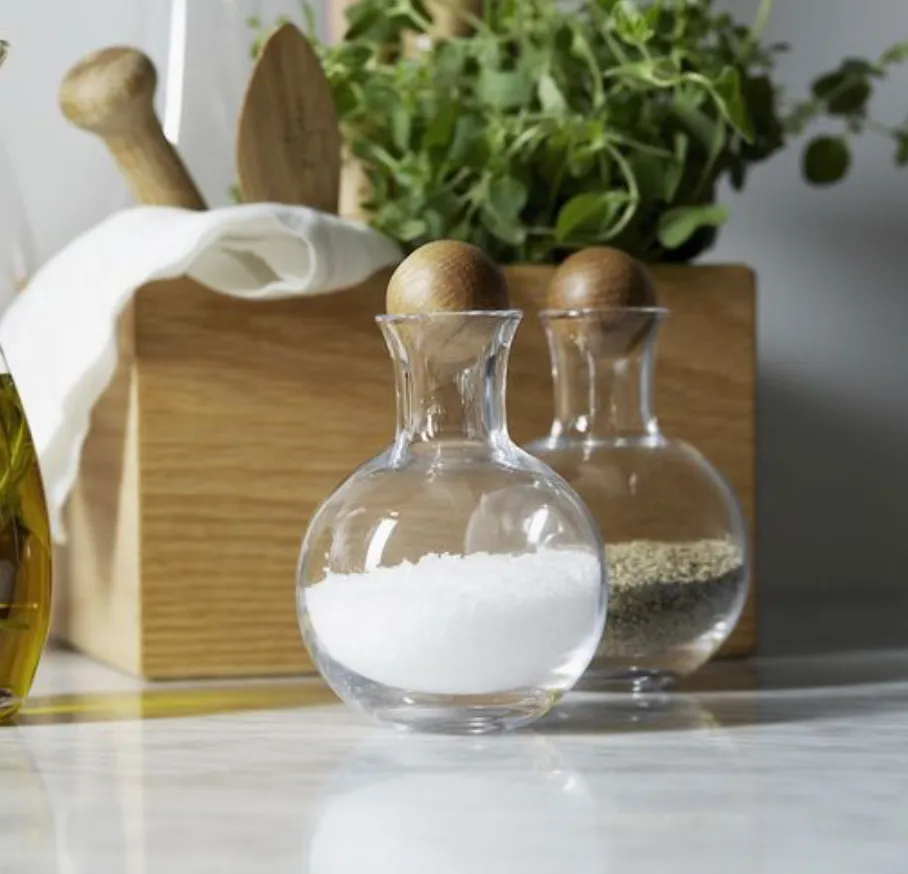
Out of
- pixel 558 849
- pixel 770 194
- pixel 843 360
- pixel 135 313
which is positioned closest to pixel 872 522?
pixel 843 360

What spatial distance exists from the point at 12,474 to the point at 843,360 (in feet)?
2.27

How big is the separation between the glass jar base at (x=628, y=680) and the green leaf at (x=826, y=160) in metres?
0.36

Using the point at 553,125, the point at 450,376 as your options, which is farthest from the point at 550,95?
the point at 450,376

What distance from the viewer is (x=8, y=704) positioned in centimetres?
79

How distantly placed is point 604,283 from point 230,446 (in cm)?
19

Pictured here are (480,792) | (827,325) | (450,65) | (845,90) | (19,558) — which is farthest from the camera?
(827,325)

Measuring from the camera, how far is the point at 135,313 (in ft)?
2.90

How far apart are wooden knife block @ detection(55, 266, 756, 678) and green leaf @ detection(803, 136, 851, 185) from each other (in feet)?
0.76

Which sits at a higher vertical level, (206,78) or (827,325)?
(206,78)

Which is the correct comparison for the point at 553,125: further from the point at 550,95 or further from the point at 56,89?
the point at 56,89

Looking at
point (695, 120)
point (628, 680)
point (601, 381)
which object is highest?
point (695, 120)

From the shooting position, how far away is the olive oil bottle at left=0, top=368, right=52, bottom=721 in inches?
30.4

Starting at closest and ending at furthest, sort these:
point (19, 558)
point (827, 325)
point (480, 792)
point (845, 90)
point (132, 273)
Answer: point (480, 792), point (19, 558), point (132, 273), point (845, 90), point (827, 325)

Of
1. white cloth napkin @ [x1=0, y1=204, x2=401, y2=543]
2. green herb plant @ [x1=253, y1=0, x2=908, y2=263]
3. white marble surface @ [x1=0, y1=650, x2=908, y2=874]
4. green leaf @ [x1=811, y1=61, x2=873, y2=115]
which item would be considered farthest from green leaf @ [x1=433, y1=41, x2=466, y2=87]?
white marble surface @ [x1=0, y1=650, x2=908, y2=874]
